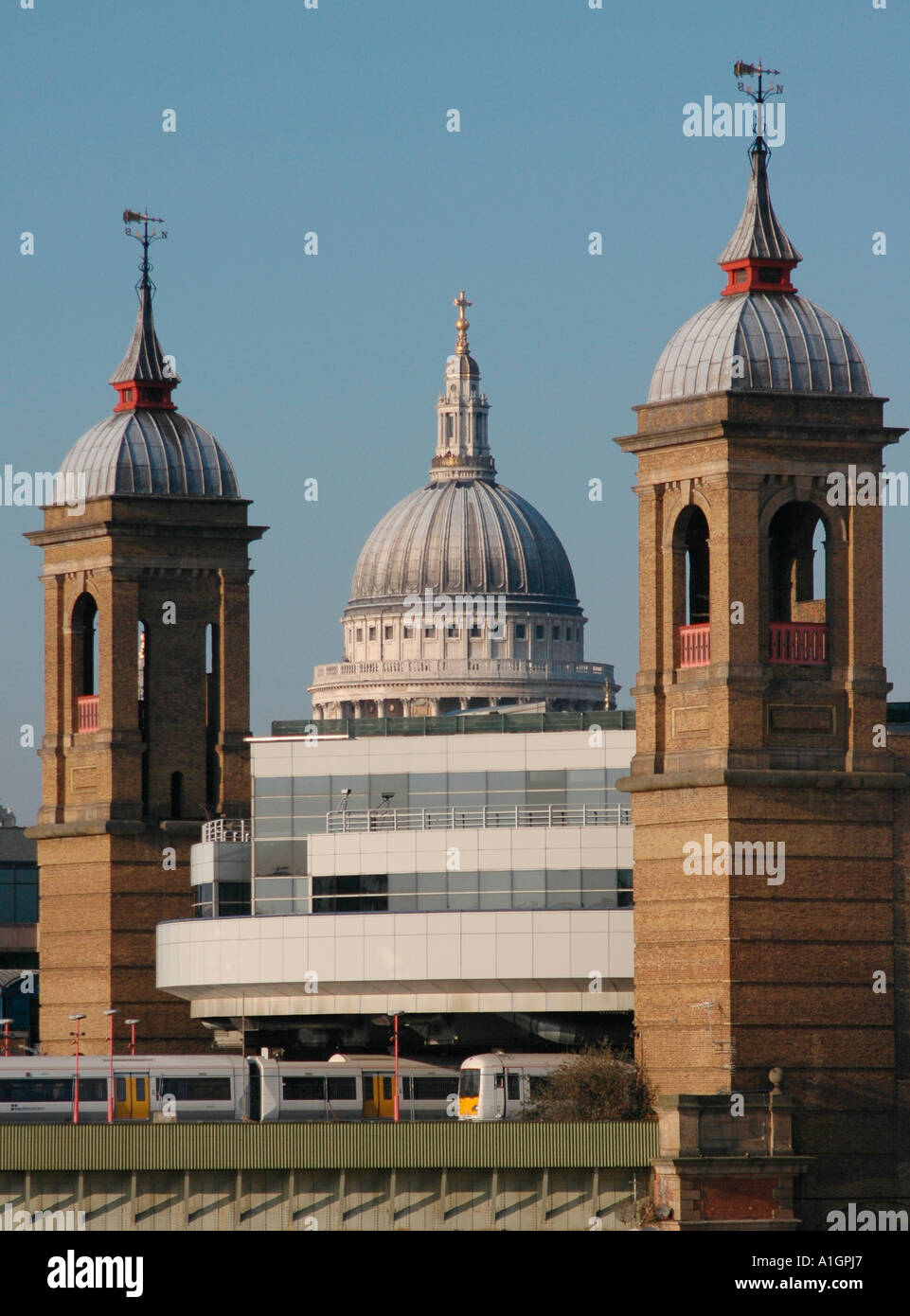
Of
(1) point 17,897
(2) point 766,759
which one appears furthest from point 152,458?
(1) point 17,897

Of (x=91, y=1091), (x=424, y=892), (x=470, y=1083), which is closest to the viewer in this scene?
(x=91, y=1091)

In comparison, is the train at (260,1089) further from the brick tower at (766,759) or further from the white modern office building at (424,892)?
the brick tower at (766,759)

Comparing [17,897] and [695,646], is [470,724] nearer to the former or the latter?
[695,646]

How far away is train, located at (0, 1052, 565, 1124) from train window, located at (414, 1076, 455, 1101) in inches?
1.2

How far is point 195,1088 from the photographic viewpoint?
114938mm

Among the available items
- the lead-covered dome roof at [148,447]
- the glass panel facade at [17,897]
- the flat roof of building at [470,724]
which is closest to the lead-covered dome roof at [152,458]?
the lead-covered dome roof at [148,447]

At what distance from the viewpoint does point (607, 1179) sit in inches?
4139

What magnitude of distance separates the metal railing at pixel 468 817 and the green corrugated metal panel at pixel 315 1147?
1713 centimetres

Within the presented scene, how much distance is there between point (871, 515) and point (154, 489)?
101 ft

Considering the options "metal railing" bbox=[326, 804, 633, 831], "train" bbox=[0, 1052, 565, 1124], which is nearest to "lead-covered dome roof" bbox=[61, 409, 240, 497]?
"metal railing" bbox=[326, 804, 633, 831]

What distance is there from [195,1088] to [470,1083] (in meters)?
8.53

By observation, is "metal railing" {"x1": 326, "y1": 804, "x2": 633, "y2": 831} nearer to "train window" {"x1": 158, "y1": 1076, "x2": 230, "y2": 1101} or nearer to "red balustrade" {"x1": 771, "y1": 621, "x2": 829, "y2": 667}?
"train window" {"x1": 158, "y1": 1076, "x2": 230, "y2": 1101}

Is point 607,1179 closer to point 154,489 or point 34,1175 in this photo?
point 34,1175
